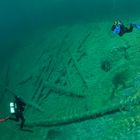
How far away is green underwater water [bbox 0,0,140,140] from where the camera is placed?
7.52 m

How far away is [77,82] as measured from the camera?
9969 mm

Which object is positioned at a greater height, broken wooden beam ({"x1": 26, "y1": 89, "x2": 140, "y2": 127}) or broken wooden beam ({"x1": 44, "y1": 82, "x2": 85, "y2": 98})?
broken wooden beam ({"x1": 44, "y1": 82, "x2": 85, "y2": 98})

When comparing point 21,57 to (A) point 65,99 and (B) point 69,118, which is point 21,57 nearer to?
(A) point 65,99

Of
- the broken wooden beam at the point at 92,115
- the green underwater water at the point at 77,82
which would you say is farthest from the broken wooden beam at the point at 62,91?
the broken wooden beam at the point at 92,115

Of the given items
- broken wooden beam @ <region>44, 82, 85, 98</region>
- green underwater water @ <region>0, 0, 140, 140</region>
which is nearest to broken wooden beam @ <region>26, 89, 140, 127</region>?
green underwater water @ <region>0, 0, 140, 140</region>

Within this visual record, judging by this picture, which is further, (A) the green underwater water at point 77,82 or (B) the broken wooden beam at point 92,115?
(A) the green underwater water at point 77,82

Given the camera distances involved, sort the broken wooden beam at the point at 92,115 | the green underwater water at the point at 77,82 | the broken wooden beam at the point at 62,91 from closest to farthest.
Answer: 1. the broken wooden beam at the point at 92,115
2. the green underwater water at the point at 77,82
3. the broken wooden beam at the point at 62,91

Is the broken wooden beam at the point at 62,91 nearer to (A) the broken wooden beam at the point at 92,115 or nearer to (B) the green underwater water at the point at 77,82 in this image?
(B) the green underwater water at the point at 77,82

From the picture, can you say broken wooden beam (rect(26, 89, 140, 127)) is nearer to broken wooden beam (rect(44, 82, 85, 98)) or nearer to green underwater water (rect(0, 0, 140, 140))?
green underwater water (rect(0, 0, 140, 140))

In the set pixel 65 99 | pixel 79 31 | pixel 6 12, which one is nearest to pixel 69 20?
pixel 79 31

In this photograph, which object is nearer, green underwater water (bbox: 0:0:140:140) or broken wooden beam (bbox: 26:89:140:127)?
broken wooden beam (bbox: 26:89:140:127)

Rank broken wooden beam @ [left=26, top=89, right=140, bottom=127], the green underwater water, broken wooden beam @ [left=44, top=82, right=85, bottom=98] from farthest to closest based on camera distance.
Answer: broken wooden beam @ [left=44, top=82, right=85, bottom=98] → the green underwater water → broken wooden beam @ [left=26, top=89, right=140, bottom=127]

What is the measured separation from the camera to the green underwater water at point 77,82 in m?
7.52

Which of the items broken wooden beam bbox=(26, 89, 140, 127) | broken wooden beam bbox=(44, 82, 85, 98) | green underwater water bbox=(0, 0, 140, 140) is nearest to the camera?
broken wooden beam bbox=(26, 89, 140, 127)
